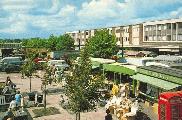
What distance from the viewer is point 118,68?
39.5 m

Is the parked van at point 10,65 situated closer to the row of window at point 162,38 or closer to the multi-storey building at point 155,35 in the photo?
the multi-storey building at point 155,35

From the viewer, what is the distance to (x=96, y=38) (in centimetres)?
7200

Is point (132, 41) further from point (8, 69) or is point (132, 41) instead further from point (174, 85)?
point (174, 85)

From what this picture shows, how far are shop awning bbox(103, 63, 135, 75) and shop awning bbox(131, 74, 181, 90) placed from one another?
2.59 metres

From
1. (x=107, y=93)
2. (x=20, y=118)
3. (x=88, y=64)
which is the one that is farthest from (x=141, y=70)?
(x=20, y=118)

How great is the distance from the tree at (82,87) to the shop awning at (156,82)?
6526 mm

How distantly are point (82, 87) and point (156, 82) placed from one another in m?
9.78

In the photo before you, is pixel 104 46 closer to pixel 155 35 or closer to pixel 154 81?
pixel 155 35

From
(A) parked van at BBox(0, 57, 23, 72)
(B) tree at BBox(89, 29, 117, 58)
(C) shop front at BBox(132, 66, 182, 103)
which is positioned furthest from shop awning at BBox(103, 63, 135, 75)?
(B) tree at BBox(89, 29, 117, 58)

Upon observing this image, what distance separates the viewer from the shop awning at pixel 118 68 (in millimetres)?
36531

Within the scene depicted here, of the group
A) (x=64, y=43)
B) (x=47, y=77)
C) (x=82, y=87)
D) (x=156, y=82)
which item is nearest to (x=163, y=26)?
(x=64, y=43)

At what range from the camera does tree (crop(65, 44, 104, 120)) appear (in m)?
20.6

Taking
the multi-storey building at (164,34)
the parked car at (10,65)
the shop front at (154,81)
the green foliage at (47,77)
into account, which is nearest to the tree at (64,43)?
the multi-storey building at (164,34)

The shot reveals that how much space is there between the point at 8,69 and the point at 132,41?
2353 inches
